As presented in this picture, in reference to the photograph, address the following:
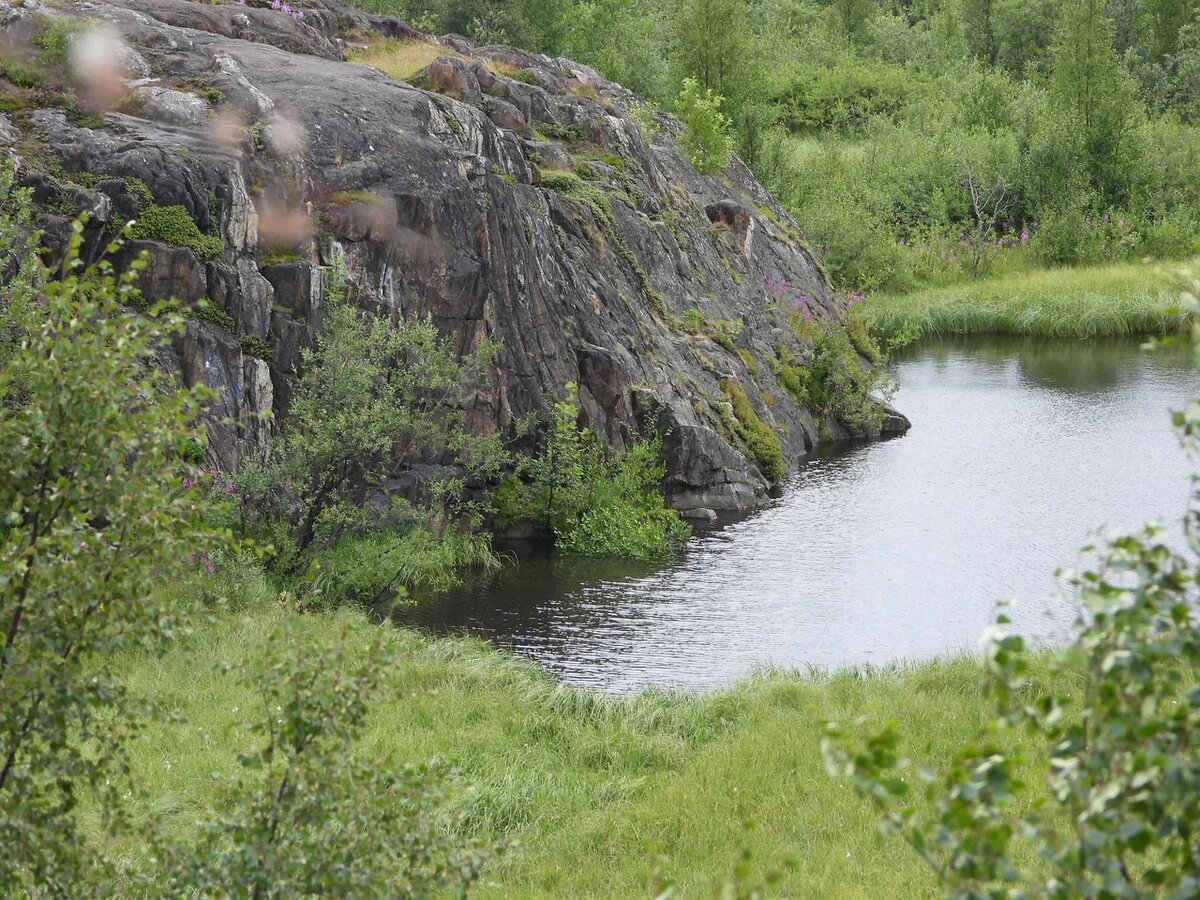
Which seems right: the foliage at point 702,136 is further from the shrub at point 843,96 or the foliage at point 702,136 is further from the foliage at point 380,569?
the shrub at point 843,96

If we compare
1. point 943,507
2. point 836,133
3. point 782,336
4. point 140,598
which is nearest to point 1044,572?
point 943,507

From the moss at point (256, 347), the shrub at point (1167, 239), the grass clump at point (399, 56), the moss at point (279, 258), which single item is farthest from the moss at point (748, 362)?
the shrub at point (1167, 239)

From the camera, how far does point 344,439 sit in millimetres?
19281

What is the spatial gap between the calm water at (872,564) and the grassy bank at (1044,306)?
14.6 meters

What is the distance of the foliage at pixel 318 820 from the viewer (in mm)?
6383

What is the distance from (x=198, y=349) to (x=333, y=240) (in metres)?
4.14

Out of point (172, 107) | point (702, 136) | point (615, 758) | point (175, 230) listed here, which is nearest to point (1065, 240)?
point (702, 136)

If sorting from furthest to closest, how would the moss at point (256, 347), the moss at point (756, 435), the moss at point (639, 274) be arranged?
1. the moss at point (639, 274)
2. the moss at point (756, 435)
3. the moss at point (256, 347)

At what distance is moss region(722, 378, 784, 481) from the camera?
→ 2941 cm

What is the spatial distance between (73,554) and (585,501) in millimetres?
18047

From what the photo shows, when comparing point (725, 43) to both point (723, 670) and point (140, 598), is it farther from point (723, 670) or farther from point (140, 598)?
point (140, 598)

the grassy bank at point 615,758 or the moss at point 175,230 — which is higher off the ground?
the moss at point 175,230

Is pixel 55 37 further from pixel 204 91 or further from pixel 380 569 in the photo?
pixel 380 569

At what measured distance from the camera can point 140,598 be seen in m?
6.58
